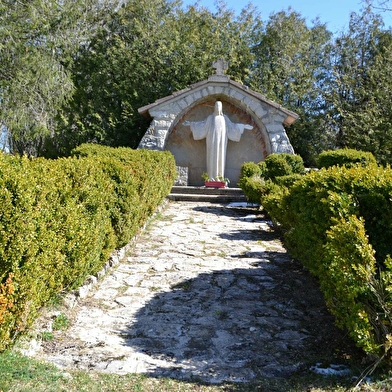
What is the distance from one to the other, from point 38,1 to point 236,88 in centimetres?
641

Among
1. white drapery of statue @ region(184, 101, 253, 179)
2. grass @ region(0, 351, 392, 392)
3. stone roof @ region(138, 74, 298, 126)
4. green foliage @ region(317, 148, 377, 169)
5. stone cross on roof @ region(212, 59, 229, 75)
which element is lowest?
grass @ region(0, 351, 392, 392)

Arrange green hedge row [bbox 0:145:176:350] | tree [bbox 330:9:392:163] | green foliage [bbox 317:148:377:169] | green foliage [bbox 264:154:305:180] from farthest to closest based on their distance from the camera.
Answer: tree [bbox 330:9:392:163] → green foliage [bbox 264:154:305:180] → green foliage [bbox 317:148:377:169] → green hedge row [bbox 0:145:176:350]

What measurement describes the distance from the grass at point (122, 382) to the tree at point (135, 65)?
13165 millimetres

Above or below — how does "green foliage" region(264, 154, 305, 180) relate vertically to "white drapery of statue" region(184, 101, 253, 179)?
below

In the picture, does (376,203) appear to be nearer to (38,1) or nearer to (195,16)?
(38,1)

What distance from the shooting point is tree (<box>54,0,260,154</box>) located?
615 inches

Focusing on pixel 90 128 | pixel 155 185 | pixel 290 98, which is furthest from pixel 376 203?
pixel 290 98

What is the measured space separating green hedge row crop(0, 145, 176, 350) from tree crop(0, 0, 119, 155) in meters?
8.00

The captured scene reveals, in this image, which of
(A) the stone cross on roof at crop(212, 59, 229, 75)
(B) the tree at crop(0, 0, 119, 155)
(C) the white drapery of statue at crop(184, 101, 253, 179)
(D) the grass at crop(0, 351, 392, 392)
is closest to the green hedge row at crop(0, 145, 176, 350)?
(D) the grass at crop(0, 351, 392, 392)

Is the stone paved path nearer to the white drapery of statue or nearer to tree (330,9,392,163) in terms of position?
the white drapery of statue

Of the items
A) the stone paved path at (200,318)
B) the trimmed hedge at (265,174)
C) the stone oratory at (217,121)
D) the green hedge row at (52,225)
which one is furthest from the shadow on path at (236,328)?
the stone oratory at (217,121)

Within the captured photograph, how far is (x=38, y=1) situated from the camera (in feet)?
39.5

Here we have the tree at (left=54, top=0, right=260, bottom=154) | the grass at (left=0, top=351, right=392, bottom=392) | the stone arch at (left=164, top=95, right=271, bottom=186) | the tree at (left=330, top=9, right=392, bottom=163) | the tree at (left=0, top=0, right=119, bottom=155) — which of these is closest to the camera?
the grass at (left=0, top=351, right=392, bottom=392)

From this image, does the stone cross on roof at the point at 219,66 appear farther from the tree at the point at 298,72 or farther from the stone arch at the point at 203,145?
the tree at the point at 298,72
